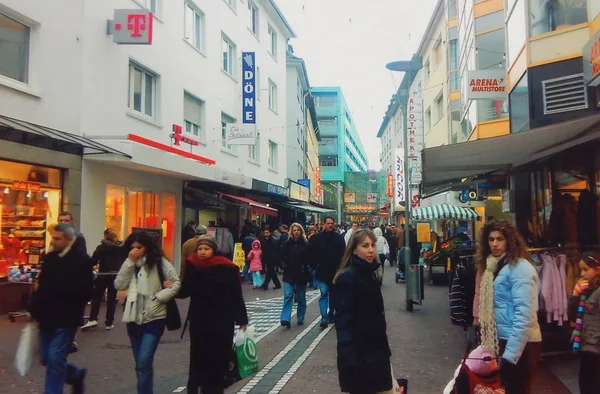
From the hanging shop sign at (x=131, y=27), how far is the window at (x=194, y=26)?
15.8 ft

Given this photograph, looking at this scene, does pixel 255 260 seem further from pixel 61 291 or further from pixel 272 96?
pixel 272 96

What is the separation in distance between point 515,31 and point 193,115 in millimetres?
10989

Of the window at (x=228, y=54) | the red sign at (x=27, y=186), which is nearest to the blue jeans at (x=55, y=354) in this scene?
the red sign at (x=27, y=186)

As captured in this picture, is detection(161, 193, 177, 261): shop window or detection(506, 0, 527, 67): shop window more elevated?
detection(506, 0, 527, 67): shop window

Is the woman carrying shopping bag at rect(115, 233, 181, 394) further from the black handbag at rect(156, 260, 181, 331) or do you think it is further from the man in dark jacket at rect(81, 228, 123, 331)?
the man in dark jacket at rect(81, 228, 123, 331)

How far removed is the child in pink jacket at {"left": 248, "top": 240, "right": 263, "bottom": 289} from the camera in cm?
1677

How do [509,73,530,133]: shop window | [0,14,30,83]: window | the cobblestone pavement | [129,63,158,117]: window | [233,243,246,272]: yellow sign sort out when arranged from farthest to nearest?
[233,243,246,272]: yellow sign
[129,63,158,117]: window
[509,73,530,133]: shop window
[0,14,30,83]: window
the cobblestone pavement

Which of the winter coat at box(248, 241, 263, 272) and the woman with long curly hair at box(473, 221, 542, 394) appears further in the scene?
the winter coat at box(248, 241, 263, 272)

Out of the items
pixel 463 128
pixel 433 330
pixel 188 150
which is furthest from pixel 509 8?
→ pixel 463 128

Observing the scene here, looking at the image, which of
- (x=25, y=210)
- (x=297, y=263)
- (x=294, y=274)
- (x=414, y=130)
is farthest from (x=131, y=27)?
(x=414, y=130)

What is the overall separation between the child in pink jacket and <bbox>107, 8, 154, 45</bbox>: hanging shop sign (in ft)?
21.4

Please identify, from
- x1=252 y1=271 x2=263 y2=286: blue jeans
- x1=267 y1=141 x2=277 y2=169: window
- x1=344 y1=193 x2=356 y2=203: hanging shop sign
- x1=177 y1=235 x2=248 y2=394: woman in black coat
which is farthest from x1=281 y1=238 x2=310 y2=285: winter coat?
x1=344 y1=193 x2=356 y2=203: hanging shop sign

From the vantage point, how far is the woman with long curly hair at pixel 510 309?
427 cm

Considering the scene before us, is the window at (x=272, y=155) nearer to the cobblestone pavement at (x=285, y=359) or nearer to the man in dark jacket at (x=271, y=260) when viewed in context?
the man in dark jacket at (x=271, y=260)
